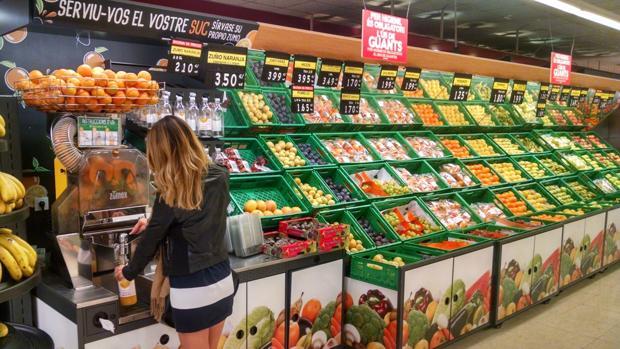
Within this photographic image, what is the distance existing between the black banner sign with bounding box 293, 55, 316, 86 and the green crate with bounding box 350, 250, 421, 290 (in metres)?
1.73

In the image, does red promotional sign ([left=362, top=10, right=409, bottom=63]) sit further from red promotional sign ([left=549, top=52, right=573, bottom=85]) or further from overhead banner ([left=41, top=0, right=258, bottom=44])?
red promotional sign ([left=549, top=52, right=573, bottom=85])

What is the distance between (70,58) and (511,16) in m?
8.56

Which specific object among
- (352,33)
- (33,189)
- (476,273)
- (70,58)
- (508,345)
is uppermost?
(352,33)

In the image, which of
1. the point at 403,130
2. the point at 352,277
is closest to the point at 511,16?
the point at 403,130

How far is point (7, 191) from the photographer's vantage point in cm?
212

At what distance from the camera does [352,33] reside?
1146cm

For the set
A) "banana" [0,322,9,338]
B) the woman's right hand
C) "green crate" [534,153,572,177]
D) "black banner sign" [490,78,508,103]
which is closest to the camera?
"banana" [0,322,9,338]

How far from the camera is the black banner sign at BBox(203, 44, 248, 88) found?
410 cm

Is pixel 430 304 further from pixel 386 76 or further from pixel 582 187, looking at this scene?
pixel 582 187

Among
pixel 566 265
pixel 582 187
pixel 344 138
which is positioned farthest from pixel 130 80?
pixel 582 187

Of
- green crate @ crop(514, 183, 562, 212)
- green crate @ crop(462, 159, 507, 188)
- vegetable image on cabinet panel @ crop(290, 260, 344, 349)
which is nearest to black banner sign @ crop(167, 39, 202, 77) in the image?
vegetable image on cabinet panel @ crop(290, 260, 344, 349)

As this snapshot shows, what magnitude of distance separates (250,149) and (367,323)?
190cm

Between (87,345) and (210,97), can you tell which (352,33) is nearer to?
(210,97)

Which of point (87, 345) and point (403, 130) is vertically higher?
point (403, 130)
